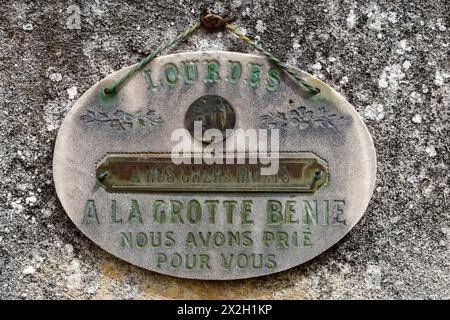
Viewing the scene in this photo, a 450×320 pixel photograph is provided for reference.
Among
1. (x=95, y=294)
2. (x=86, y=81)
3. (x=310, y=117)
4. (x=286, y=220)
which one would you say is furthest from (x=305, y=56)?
(x=95, y=294)

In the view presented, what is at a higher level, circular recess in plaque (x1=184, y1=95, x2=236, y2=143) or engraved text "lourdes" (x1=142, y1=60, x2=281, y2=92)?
engraved text "lourdes" (x1=142, y1=60, x2=281, y2=92)

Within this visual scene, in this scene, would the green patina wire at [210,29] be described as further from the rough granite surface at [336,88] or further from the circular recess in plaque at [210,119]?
the circular recess in plaque at [210,119]

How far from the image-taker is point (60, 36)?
2.38 meters

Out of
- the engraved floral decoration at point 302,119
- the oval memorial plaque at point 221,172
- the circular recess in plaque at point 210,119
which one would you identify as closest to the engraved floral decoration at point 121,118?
the oval memorial plaque at point 221,172

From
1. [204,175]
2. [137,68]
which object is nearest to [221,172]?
[204,175]

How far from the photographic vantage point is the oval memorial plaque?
230 centimetres

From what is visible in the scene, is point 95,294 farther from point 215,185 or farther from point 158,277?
point 215,185

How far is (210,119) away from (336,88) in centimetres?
40

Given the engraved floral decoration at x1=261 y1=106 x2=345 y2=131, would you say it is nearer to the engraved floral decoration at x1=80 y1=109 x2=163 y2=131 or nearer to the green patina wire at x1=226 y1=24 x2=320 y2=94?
the green patina wire at x1=226 y1=24 x2=320 y2=94

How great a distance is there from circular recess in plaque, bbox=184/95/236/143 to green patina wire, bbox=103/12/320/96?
188 mm

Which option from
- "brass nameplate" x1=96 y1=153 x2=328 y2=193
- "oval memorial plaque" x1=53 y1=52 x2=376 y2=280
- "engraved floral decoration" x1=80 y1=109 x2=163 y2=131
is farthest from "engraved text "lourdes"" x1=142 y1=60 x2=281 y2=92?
"brass nameplate" x1=96 y1=153 x2=328 y2=193

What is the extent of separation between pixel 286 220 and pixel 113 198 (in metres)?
0.52

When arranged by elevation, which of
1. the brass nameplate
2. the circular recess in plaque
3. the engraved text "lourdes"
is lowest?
the brass nameplate

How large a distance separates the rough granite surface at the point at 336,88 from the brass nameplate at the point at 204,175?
0.65 ft
